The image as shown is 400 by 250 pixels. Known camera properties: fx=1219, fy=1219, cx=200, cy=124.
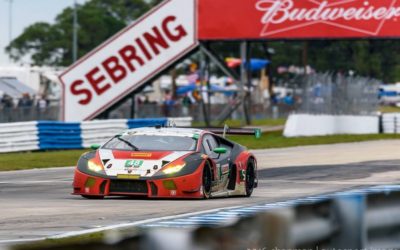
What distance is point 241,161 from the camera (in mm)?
18609

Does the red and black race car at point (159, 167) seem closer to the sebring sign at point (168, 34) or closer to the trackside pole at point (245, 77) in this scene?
the sebring sign at point (168, 34)

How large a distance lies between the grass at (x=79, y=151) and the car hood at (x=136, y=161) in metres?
9.07

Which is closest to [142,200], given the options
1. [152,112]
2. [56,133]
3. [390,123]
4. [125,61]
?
[56,133]

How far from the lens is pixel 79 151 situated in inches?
1331

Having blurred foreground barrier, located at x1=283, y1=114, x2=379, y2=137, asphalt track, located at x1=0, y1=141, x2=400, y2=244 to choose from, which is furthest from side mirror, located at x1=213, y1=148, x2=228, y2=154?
blurred foreground barrier, located at x1=283, y1=114, x2=379, y2=137

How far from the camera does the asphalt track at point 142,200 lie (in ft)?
45.0

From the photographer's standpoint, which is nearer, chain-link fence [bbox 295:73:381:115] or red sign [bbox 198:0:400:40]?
red sign [bbox 198:0:400:40]

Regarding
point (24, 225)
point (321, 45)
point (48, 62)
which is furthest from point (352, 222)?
point (48, 62)

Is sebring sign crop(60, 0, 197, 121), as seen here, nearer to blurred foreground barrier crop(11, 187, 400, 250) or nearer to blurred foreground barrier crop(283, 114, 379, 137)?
blurred foreground barrier crop(283, 114, 379, 137)

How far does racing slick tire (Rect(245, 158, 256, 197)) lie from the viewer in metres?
18.8

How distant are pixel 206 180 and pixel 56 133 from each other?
17366 millimetres

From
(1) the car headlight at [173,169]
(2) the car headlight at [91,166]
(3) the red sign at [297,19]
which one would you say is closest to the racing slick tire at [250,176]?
(1) the car headlight at [173,169]

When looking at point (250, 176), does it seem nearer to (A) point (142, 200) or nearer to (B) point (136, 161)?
(A) point (142, 200)

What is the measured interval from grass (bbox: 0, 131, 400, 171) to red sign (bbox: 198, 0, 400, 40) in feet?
12.2
